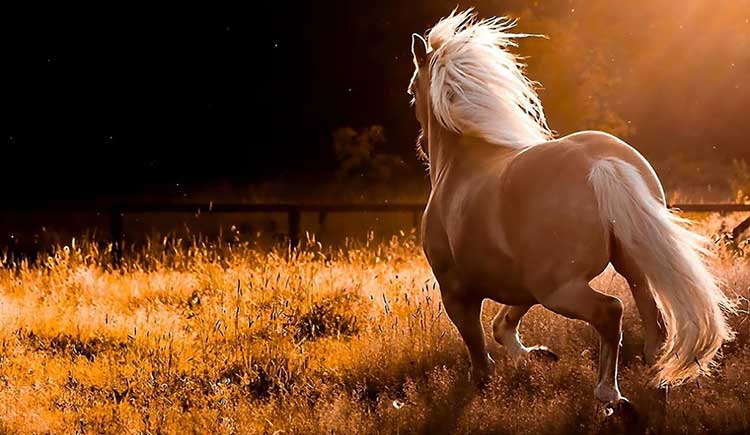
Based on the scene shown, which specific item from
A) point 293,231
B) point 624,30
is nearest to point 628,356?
point 293,231

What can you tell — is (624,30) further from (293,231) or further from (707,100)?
(293,231)

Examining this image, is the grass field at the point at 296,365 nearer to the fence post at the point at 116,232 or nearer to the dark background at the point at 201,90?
the fence post at the point at 116,232

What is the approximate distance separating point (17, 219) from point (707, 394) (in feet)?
53.3

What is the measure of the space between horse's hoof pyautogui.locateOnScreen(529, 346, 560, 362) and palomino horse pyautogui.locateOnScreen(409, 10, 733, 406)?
0.38 m

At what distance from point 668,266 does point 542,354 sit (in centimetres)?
161

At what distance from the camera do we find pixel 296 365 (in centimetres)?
653

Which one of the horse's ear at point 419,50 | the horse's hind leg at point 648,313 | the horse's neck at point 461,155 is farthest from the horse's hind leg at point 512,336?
the horse's ear at point 419,50

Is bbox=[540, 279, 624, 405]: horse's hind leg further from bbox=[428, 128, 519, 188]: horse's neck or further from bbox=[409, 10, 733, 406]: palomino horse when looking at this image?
bbox=[428, 128, 519, 188]: horse's neck

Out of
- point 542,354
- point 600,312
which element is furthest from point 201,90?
point 600,312

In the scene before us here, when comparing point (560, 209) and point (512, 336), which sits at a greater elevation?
point (560, 209)

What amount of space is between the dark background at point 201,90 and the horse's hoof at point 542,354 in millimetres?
16147

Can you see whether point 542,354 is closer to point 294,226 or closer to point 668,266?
point 668,266

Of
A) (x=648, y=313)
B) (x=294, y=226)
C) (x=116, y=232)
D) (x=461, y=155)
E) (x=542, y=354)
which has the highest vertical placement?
(x=461, y=155)

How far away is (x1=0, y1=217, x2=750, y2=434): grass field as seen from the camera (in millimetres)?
5199
